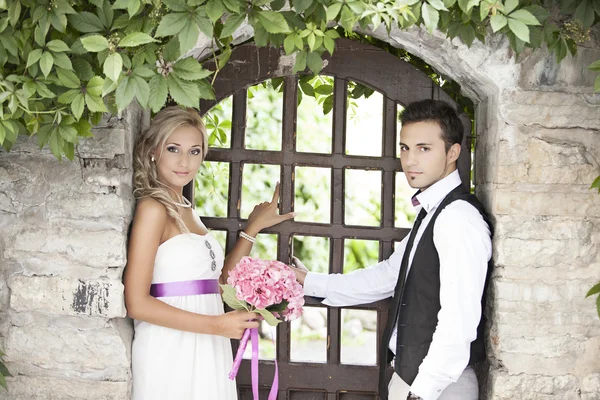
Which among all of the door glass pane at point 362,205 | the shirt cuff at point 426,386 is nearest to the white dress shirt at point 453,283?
the shirt cuff at point 426,386

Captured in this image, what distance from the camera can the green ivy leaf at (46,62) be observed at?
249cm

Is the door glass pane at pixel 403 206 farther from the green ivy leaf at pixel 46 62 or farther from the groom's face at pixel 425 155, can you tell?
the green ivy leaf at pixel 46 62

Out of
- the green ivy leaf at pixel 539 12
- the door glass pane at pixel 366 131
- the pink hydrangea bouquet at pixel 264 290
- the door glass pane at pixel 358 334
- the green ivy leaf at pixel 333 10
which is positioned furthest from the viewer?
the door glass pane at pixel 366 131

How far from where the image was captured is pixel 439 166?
3.12 metres

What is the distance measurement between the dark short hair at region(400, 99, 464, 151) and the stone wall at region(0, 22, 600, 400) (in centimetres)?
22

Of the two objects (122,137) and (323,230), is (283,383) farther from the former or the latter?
(122,137)

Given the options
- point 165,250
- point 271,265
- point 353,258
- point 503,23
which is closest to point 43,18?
point 165,250

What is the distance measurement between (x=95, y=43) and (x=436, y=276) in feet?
5.08

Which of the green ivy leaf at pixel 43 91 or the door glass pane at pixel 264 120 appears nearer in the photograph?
the green ivy leaf at pixel 43 91

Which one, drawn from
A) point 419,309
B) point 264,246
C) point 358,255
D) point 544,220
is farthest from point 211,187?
point 544,220

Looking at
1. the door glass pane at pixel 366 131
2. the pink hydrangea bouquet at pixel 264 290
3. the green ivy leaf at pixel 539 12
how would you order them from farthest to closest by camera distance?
the door glass pane at pixel 366 131 → the pink hydrangea bouquet at pixel 264 290 → the green ivy leaf at pixel 539 12

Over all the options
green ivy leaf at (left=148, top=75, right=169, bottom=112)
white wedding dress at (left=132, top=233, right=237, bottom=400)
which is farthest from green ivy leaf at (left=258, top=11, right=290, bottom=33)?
white wedding dress at (left=132, top=233, right=237, bottom=400)

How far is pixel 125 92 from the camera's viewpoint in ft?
8.05

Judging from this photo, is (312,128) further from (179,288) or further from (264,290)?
(264,290)
